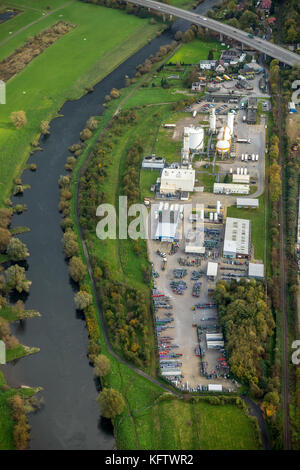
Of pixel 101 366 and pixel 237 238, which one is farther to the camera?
pixel 237 238

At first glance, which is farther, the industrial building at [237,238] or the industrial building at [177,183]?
the industrial building at [177,183]

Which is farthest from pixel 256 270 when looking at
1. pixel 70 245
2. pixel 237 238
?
pixel 70 245

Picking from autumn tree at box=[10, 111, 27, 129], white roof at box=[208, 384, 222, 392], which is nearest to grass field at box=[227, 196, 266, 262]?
white roof at box=[208, 384, 222, 392]

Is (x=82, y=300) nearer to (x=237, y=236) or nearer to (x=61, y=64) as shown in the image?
(x=237, y=236)

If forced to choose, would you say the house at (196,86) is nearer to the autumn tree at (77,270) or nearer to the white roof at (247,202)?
the white roof at (247,202)

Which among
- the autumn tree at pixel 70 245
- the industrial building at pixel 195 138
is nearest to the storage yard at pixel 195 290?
the autumn tree at pixel 70 245

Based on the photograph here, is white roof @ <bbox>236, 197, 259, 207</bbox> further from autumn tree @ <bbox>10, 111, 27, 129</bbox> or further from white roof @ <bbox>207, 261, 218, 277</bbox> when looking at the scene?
autumn tree @ <bbox>10, 111, 27, 129</bbox>
